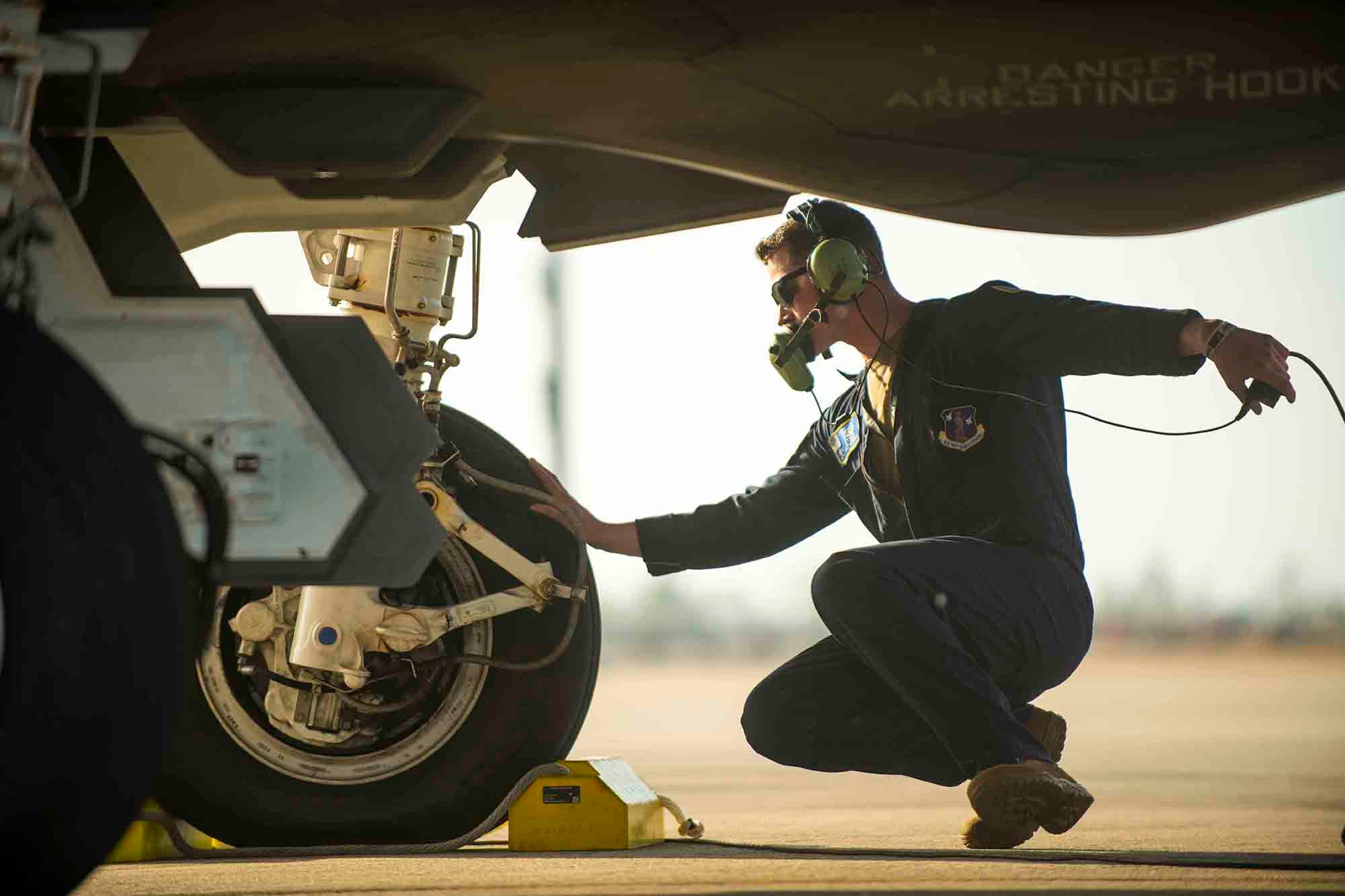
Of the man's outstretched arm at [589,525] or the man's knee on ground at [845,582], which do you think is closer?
the man's knee on ground at [845,582]

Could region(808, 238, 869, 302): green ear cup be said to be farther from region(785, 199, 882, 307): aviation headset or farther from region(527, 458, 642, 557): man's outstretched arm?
region(527, 458, 642, 557): man's outstretched arm

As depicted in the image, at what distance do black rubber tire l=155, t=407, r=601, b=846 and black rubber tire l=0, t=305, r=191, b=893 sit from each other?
46.0 inches

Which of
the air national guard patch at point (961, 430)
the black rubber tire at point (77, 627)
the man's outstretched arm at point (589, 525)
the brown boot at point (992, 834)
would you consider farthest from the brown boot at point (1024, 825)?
the black rubber tire at point (77, 627)

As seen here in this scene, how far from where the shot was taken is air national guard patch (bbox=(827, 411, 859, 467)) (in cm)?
313

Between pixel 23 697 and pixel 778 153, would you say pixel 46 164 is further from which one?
pixel 778 153

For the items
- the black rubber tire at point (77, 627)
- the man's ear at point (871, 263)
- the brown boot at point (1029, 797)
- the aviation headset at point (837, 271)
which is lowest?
the brown boot at point (1029, 797)

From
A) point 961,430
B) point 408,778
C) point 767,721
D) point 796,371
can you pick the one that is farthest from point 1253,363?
point 408,778

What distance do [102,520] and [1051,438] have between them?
187cm

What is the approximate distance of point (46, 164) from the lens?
1855mm

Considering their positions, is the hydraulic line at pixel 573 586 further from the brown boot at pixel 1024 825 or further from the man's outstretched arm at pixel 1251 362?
the man's outstretched arm at pixel 1251 362

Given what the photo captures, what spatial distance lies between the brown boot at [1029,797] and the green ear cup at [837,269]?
0.86 m

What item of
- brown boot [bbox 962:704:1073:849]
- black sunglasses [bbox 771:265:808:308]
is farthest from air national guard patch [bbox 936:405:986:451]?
brown boot [bbox 962:704:1073:849]

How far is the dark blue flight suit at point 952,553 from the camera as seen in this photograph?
265 centimetres

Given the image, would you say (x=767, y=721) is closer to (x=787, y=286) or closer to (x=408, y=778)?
(x=408, y=778)
